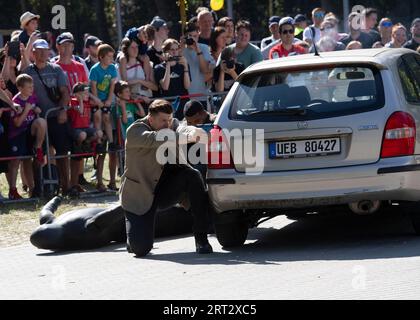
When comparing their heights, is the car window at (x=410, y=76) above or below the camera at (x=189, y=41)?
above

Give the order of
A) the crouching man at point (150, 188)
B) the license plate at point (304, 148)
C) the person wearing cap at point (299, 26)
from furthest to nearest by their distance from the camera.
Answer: the person wearing cap at point (299, 26) < the crouching man at point (150, 188) < the license plate at point (304, 148)

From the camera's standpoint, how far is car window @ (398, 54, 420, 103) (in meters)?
10.6

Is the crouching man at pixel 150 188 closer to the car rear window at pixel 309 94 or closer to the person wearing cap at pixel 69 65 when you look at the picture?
the car rear window at pixel 309 94

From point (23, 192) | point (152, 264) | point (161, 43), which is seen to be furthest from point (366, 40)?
point (152, 264)

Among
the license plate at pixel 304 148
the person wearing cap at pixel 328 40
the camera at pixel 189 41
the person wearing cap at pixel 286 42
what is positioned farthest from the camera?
the person wearing cap at pixel 328 40

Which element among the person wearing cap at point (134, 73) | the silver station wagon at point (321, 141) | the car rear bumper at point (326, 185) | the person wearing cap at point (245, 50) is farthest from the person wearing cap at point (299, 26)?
the car rear bumper at point (326, 185)

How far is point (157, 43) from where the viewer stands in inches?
685

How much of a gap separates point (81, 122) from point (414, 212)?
689 cm

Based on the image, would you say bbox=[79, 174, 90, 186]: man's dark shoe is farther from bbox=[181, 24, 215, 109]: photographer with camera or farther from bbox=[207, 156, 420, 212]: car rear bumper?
bbox=[207, 156, 420, 212]: car rear bumper

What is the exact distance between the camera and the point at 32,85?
15.2 meters

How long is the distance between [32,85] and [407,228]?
20.1 feet

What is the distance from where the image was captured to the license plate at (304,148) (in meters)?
10.1

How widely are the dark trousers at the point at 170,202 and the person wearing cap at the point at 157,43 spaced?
6.49 m

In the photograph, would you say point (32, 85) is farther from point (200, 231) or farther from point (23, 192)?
point (200, 231)
